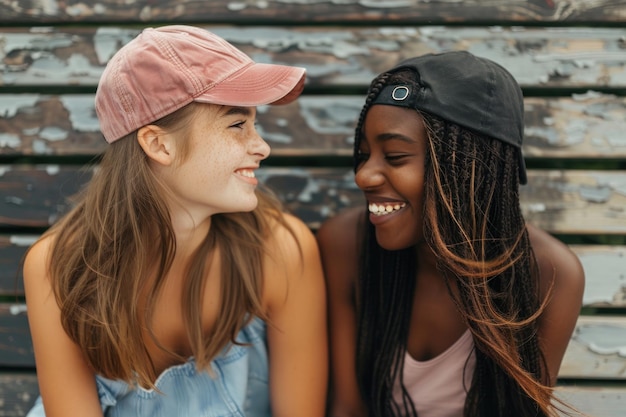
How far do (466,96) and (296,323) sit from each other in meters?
0.83

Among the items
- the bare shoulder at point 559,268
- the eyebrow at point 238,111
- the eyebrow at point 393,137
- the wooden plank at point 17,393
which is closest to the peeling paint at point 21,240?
the wooden plank at point 17,393

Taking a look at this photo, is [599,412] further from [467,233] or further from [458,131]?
[458,131]

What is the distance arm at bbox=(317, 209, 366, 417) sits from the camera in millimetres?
1979

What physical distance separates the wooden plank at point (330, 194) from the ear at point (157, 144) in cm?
56

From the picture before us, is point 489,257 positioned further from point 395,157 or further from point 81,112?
point 81,112

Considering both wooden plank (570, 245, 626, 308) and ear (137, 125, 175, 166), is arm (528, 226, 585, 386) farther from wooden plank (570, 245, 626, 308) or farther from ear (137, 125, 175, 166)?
ear (137, 125, 175, 166)

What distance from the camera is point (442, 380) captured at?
190cm

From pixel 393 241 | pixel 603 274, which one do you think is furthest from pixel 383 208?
pixel 603 274

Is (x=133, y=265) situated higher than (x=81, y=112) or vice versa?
(x=81, y=112)

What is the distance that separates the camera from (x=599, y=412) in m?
2.18

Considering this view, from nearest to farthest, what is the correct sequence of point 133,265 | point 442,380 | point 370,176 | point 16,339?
point 370,176
point 133,265
point 442,380
point 16,339

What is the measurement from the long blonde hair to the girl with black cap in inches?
11.6

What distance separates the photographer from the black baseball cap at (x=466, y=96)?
5.24ft

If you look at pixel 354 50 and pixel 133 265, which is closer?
pixel 133 265
